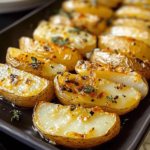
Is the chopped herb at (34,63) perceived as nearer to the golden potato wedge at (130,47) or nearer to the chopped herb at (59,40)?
the chopped herb at (59,40)

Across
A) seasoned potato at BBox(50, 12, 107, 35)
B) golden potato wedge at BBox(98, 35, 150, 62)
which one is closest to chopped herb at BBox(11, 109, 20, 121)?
golden potato wedge at BBox(98, 35, 150, 62)

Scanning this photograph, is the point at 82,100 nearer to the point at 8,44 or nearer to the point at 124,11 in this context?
the point at 8,44

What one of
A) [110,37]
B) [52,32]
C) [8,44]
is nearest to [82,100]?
[110,37]

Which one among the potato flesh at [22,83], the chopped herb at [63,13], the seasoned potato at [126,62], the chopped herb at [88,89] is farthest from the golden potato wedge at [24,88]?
the chopped herb at [63,13]

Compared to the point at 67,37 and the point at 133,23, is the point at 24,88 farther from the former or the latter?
the point at 133,23

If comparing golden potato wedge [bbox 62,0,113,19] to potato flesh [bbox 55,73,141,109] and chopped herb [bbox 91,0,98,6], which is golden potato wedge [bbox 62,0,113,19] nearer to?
chopped herb [bbox 91,0,98,6]

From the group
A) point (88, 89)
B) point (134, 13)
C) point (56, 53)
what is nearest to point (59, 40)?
point (56, 53)
